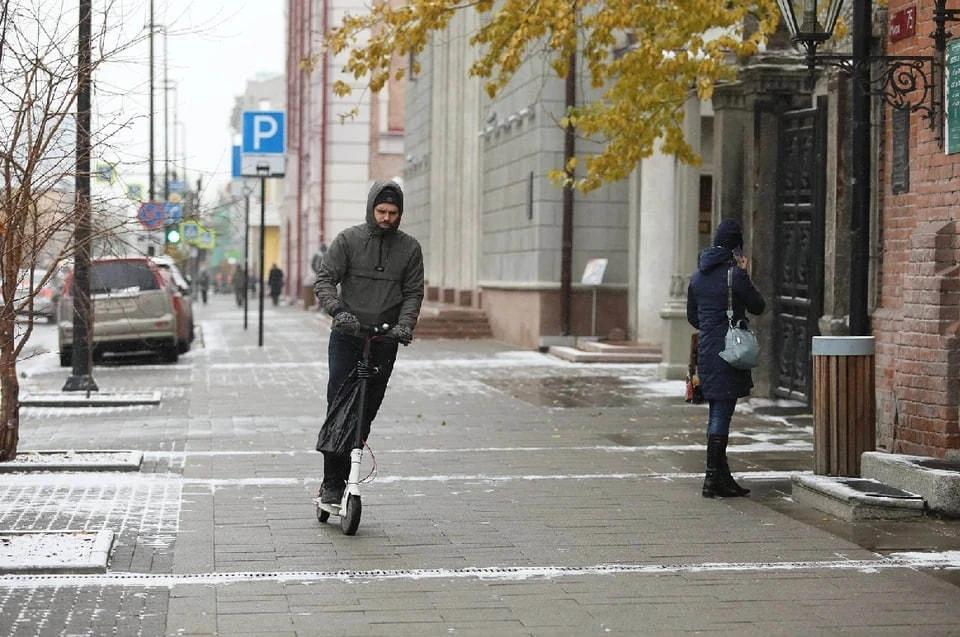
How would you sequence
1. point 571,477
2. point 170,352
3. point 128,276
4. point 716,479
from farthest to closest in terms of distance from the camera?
point 170,352
point 128,276
point 571,477
point 716,479

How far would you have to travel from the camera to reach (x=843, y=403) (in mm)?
10055

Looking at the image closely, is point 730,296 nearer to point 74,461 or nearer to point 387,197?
point 387,197

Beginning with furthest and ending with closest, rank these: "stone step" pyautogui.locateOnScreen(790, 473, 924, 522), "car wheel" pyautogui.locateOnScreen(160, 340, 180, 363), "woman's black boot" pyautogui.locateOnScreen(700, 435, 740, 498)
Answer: "car wheel" pyautogui.locateOnScreen(160, 340, 180, 363), "woman's black boot" pyautogui.locateOnScreen(700, 435, 740, 498), "stone step" pyautogui.locateOnScreen(790, 473, 924, 522)

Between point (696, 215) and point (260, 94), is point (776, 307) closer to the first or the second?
point (696, 215)

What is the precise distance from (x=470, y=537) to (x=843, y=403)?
8.90 feet

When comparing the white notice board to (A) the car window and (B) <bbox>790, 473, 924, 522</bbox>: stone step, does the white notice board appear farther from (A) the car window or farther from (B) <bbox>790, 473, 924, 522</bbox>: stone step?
(B) <bbox>790, 473, 924, 522</bbox>: stone step

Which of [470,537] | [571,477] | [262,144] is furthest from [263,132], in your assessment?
[470,537]

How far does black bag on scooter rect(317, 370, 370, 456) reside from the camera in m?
8.93

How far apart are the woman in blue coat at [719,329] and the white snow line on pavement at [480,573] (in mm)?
2177

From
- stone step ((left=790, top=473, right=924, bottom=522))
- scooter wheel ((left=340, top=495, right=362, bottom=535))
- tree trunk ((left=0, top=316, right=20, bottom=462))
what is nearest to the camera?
scooter wheel ((left=340, top=495, right=362, bottom=535))

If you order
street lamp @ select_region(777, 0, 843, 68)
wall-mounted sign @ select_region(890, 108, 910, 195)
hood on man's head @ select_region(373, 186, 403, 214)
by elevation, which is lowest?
hood on man's head @ select_region(373, 186, 403, 214)

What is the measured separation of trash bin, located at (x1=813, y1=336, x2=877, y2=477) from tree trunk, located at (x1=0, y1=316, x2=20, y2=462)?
5.01m

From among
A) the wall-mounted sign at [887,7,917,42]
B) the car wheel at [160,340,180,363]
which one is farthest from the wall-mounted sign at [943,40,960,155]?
the car wheel at [160,340,180,363]

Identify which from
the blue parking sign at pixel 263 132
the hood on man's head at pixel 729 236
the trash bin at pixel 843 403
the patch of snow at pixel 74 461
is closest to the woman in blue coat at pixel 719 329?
the hood on man's head at pixel 729 236
